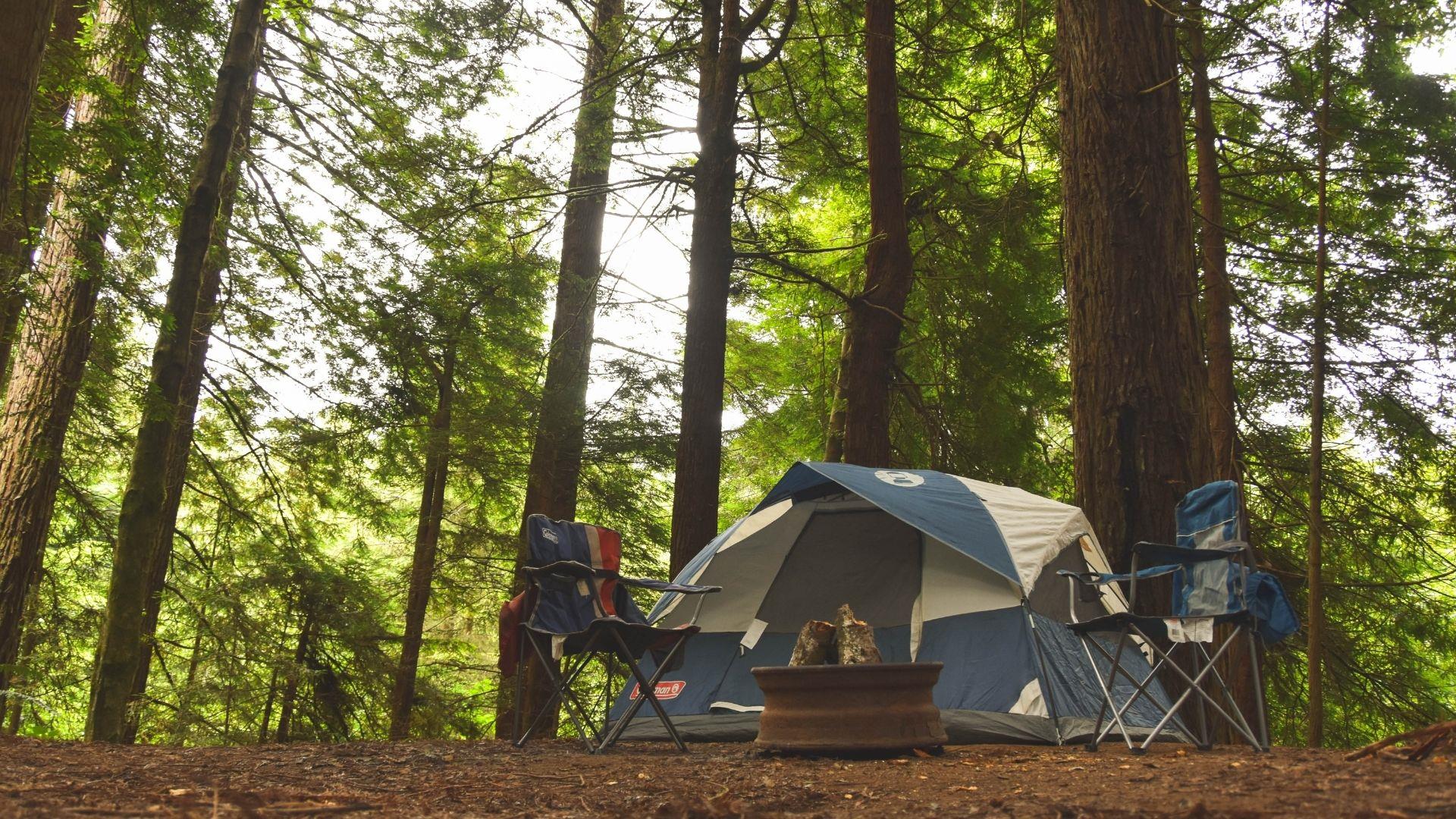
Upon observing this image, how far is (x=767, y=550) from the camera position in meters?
5.31

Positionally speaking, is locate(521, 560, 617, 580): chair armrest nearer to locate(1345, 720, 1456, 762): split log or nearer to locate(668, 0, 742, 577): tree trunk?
locate(668, 0, 742, 577): tree trunk

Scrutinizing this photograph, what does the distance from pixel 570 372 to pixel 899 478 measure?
3877 millimetres

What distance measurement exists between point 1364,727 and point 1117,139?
5.82 metres

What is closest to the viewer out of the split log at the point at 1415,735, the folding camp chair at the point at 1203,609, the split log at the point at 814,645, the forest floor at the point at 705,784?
the forest floor at the point at 705,784

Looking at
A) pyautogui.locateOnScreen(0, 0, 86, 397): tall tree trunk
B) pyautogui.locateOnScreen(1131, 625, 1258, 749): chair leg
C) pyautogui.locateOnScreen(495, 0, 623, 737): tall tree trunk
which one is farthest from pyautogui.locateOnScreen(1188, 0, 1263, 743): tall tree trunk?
pyautogui.locateOnScreen(0, 0, 86, 397): tall tree trunk

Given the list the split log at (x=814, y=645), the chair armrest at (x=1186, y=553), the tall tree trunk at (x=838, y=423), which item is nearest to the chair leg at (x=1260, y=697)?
the chair armrest at (x=1186, y=553)

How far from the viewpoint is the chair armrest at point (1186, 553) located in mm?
3354

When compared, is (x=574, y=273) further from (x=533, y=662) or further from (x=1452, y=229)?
(x=1452, y=229)

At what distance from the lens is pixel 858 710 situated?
3.40 m

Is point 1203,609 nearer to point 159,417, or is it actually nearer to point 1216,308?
point 1216,308

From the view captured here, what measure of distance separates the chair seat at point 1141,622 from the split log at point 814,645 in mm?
909

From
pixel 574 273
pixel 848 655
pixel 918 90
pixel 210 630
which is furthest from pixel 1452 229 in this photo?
pixel 210 630

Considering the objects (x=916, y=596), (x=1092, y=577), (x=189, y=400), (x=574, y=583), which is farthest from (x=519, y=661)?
(x=189, y=400)

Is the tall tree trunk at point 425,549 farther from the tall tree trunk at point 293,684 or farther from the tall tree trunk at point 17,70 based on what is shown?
the tall tree trunk at point 17,70
